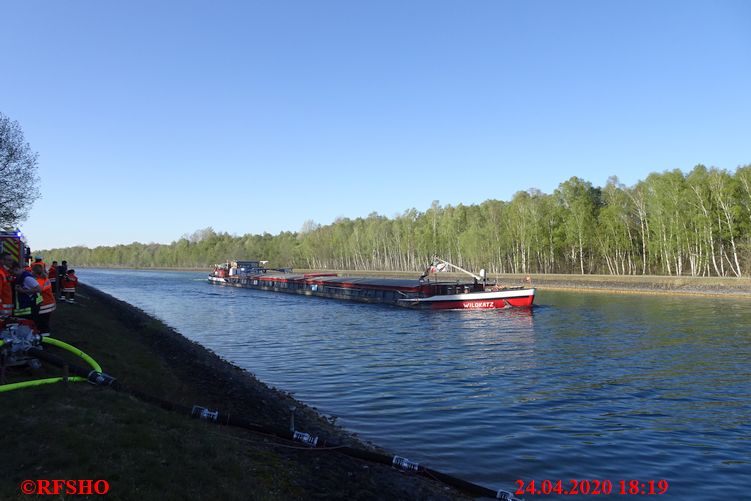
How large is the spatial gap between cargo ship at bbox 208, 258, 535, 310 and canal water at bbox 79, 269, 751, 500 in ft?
29.9

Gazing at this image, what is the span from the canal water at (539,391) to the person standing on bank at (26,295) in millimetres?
8565

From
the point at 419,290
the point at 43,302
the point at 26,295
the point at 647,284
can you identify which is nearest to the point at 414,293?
the point at 419,290

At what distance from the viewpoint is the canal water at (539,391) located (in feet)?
36.7

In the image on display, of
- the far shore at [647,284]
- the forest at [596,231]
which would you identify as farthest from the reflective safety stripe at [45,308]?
the forest at [596,231]

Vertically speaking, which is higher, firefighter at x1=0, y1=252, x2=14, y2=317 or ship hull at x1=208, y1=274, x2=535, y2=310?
firefighter at x1=0, y1=252, x2=14, y2=317

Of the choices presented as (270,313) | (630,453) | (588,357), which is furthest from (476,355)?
(270,313)

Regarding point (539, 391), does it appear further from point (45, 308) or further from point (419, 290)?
point (419, 290)

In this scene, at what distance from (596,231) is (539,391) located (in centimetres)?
7914

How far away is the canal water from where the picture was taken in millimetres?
11195

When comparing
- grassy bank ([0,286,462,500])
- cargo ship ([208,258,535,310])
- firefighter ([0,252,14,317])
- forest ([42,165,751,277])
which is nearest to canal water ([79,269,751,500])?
grassy bank ([0,286,462,500])

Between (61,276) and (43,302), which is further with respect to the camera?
(61,276)

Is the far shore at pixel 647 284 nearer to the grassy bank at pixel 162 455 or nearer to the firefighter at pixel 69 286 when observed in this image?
the firefighter at pixel 69 286

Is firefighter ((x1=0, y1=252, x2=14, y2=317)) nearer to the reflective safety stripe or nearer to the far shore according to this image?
the reflective safety stripe

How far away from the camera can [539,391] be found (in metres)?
17.7
